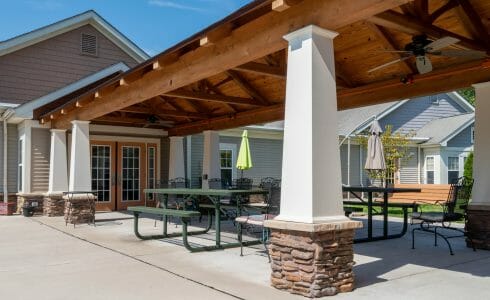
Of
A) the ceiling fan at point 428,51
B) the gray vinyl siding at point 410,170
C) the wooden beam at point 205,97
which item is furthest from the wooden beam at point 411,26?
the gray vinyl siding at point 410,170

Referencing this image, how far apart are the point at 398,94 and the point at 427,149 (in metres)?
14.3

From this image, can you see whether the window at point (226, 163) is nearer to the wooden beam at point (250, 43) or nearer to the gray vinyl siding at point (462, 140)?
the wooden beam at point (250, 43)

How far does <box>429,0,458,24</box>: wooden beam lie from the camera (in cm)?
611

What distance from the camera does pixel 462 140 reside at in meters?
21.1

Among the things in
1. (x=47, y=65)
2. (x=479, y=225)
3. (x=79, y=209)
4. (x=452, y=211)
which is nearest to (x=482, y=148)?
(x=452, y=211)

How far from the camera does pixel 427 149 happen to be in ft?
70.2

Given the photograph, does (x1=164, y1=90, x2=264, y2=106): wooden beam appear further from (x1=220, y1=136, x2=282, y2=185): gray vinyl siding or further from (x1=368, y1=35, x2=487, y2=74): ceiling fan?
(x1=220, y1=136, x2=282, y2=185): gray vinyl siding

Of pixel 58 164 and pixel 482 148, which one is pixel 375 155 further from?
pixel 58 164

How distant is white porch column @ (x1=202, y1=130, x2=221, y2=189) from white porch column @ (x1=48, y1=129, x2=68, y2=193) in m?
4.09

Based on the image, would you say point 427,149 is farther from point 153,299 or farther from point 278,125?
point 153,299

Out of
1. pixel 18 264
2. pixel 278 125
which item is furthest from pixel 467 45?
pixel 278 125

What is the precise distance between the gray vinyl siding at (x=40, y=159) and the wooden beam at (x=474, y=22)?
11.7 metres

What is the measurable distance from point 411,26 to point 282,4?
73.0 inches

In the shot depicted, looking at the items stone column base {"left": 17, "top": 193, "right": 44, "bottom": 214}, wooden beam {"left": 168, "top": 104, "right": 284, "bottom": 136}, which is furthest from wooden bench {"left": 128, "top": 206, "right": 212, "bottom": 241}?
stone column base {"left": 17, "top": 193, "right": 44, "bottom": 214}
